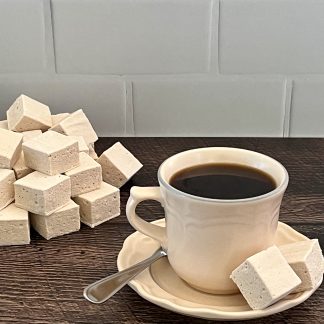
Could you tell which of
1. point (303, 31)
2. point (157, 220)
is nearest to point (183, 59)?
point (303, 31)

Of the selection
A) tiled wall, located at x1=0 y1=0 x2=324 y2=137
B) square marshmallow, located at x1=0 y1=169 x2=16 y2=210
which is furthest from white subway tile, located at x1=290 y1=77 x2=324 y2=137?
square marshmallow, located at x1=0 y1=169 x2=16 y2=210

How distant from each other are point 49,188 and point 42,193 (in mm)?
10

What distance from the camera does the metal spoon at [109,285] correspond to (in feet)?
2.14

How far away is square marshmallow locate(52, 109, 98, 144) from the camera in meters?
0.91

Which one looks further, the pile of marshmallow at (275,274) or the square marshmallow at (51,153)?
the square marshmallow at (51,153)

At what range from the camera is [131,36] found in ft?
3.40

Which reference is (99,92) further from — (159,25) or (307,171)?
(307,171)

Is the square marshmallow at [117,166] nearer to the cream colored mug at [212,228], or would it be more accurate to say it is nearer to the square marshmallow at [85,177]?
the square marshmallow at [85,177]

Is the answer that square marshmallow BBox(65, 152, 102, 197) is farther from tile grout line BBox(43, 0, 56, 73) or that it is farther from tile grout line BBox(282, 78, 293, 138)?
tile grout line BBox(282, 78, 293, 138)

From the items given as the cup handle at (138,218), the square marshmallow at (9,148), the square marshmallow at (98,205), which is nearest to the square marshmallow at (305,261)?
the cup handle at (138,218)

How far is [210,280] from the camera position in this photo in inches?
25.6

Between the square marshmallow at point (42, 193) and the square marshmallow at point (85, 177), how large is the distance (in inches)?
0.7

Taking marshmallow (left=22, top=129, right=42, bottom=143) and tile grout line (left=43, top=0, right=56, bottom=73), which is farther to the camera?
tile grout line (left=43, top=0, right=56, bottom=73)

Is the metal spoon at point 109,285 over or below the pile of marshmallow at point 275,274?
below
